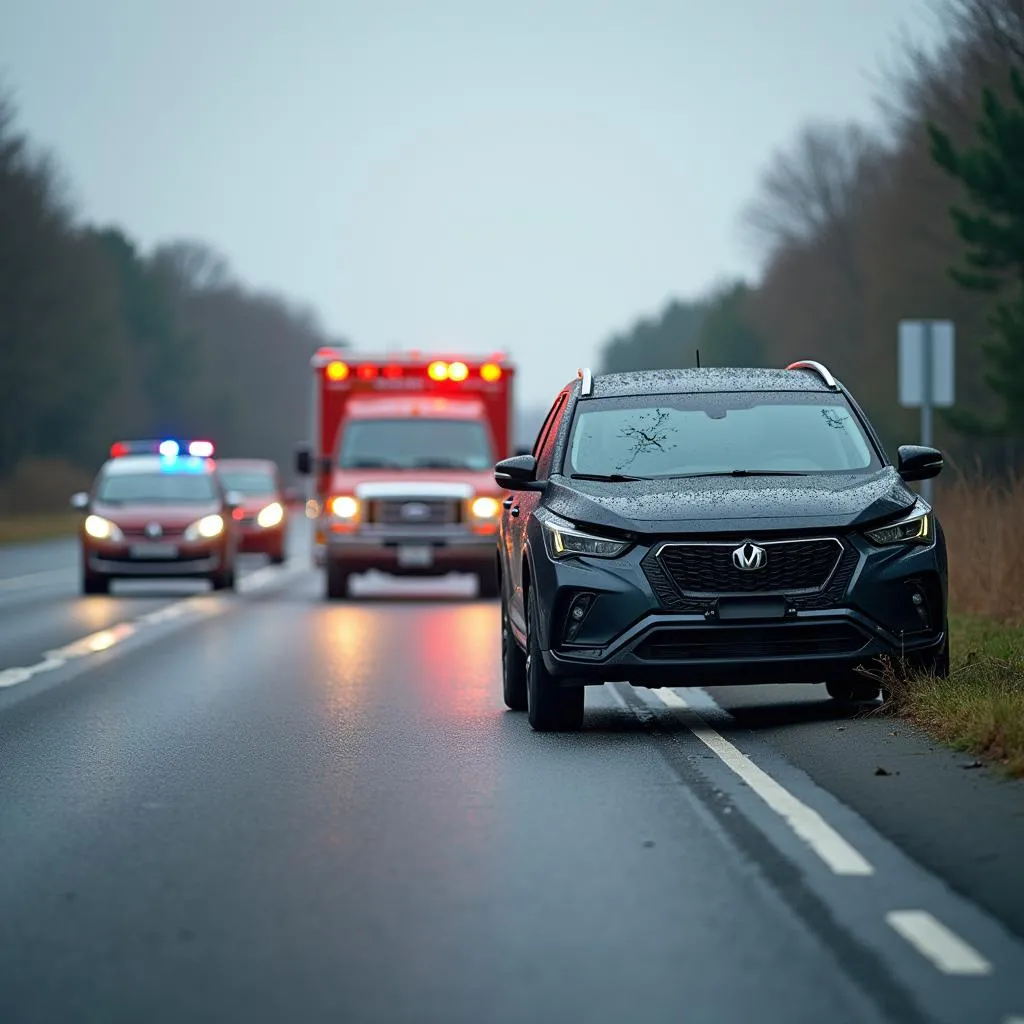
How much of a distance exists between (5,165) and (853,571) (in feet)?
214

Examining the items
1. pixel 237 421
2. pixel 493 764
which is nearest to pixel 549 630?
pixel 493 764

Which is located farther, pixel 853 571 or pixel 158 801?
pixel 853 571

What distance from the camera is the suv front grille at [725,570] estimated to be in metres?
11.3

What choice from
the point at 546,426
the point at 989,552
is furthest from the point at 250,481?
the point at 546,426

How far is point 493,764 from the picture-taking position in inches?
417

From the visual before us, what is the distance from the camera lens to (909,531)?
11.7 metres

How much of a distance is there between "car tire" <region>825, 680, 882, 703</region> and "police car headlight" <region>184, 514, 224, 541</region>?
1676 cm

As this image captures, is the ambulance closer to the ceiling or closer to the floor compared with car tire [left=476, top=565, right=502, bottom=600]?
closer to the ceiling

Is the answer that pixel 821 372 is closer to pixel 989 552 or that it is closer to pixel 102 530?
pixel 989 552

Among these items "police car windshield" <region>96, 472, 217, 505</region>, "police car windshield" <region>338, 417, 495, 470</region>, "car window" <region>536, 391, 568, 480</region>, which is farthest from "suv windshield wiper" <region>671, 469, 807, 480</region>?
"police car windshield" <region>96, 472, 217, 505</region>

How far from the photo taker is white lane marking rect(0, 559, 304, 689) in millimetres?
16531

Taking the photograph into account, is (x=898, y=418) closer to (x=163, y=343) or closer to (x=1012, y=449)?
(x=1012, y=449)

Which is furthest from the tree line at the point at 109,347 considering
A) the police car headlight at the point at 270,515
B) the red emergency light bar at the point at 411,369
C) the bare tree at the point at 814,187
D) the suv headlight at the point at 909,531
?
the suv headlight at the point at 909,531

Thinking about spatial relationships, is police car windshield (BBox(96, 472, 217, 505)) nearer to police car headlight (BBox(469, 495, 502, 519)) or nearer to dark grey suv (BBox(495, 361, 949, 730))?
police car headlight (BBox(469, 495, 502, 519))
